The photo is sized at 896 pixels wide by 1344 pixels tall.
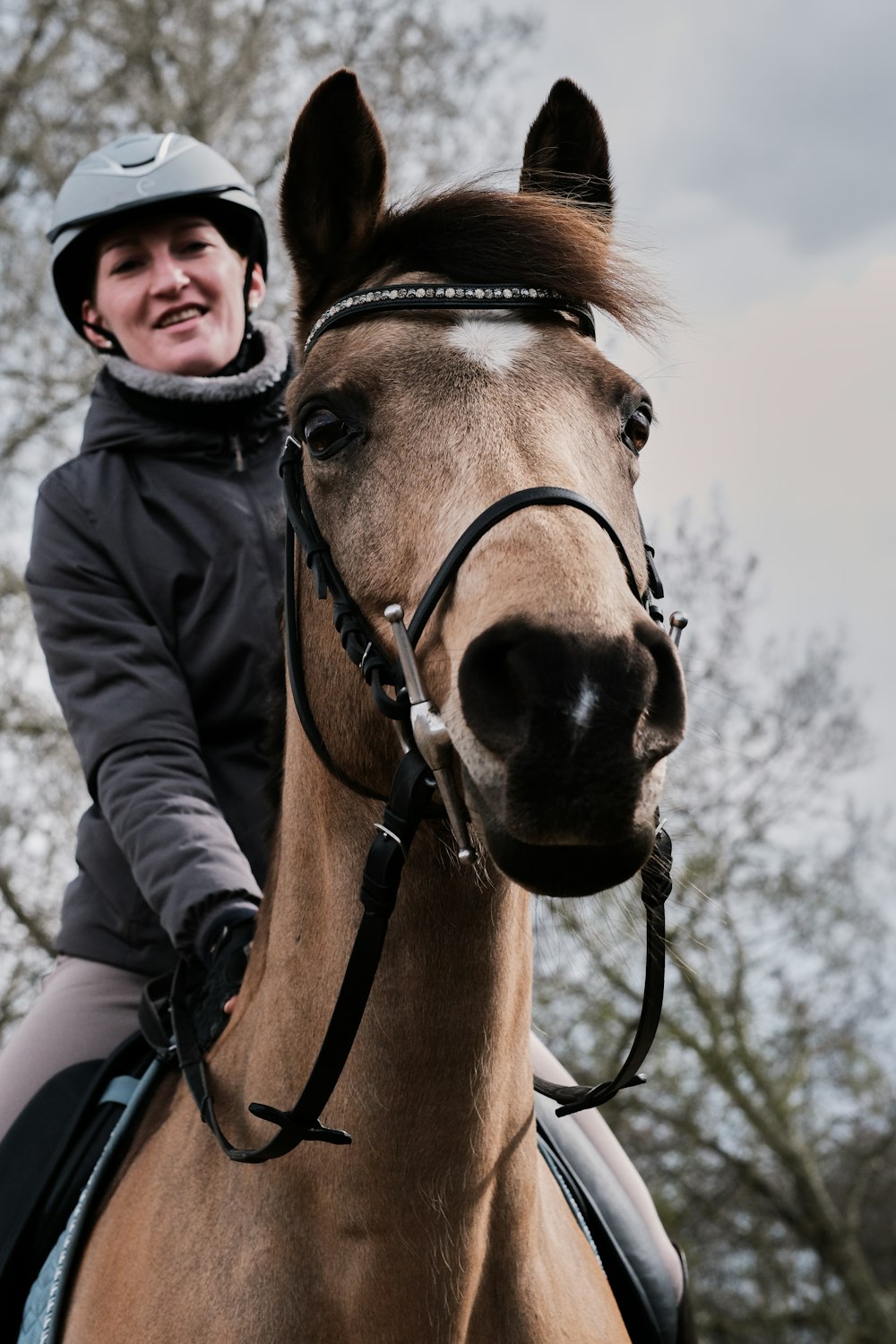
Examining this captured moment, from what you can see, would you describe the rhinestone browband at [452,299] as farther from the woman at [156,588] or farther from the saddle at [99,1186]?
the saddle at [99,1186]

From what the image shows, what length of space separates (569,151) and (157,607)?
1.68 m

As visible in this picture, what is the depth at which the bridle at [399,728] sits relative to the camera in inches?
78.7

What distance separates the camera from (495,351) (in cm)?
226

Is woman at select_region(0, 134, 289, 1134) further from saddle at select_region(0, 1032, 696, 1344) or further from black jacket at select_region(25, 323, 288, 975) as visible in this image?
saddle at select_region(0, 1032, 696, 1344)

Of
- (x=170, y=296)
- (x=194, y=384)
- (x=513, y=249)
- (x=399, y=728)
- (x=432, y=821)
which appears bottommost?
(x=432, y=821)

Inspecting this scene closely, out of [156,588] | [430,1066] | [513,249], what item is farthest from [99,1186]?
[513,249]

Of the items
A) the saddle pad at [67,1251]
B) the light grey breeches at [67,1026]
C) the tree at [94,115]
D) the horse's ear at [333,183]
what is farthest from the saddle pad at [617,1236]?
the tree at [94,115]

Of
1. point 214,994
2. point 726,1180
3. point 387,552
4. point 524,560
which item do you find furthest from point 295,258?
point 726,1180

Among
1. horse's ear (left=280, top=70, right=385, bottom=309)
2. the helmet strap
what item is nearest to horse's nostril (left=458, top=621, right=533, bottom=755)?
horse's ear (left=280, top=70, right=385, bottom=309)

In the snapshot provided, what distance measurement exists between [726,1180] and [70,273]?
1408 centimetres

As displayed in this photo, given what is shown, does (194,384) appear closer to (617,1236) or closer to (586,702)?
(586,702)

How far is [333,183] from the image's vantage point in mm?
2648

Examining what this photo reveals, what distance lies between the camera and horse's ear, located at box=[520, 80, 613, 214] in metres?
2.86

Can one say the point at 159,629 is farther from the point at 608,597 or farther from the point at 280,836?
the point at 608,597
